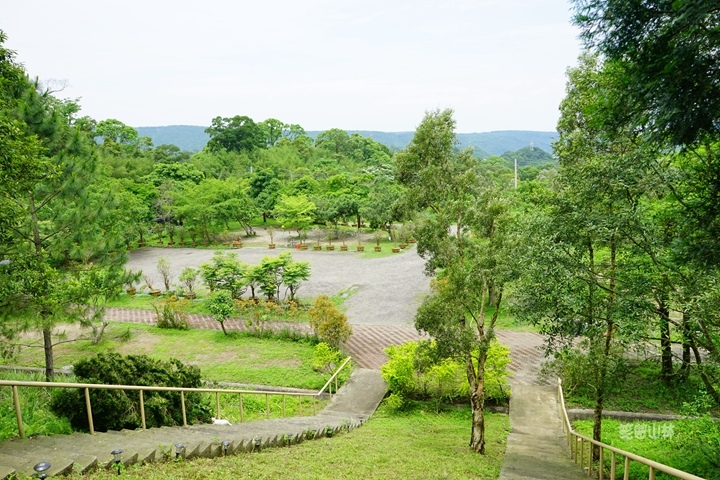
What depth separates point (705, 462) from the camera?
716 cm

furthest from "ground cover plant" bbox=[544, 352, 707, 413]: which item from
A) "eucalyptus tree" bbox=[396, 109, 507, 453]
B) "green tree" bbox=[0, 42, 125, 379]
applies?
"green tree" bbox=[0, 42, 125, 379]

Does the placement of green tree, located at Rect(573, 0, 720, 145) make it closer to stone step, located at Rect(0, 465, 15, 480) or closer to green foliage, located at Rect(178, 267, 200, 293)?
stone step, located at Rect(0, 465, 15, 480)

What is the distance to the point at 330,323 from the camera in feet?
51.1

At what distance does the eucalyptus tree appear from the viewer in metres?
9.13

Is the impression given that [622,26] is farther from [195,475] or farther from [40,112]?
[40,112]

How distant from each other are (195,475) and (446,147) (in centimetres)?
740

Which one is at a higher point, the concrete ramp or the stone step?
the stone step

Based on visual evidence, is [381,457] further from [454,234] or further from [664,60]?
[664,60]

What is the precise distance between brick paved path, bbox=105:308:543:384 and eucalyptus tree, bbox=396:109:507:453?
569 centimetres

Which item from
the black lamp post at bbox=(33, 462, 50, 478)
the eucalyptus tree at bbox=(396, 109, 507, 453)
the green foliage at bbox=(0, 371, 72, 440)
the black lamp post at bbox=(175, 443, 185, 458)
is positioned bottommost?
the black lamp post at bbox=(175, 443, 185, 458)

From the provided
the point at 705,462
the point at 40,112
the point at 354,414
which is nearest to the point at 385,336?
the point at 354,414

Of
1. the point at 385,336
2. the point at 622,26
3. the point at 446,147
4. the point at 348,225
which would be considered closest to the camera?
the point at 622,26

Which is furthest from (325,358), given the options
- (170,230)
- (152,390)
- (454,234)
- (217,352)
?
(170,230)

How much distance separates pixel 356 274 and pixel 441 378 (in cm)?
1439
